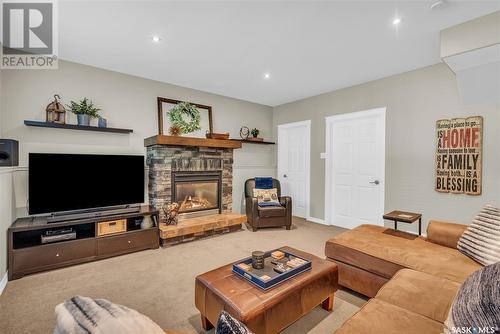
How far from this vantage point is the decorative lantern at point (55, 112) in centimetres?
314

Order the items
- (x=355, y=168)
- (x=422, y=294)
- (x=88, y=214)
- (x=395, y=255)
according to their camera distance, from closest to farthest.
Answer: (x=422, y=294), (x=395, y=255), (x=88, y=214), (x=355, y=168)

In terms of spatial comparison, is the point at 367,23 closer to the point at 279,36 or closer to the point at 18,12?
the point at 279,36

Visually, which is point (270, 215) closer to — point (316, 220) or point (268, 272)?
point (316, 220)

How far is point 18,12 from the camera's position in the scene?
7.56 ft

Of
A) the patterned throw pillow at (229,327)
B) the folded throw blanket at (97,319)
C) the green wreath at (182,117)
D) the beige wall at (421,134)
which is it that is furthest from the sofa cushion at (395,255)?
the green wreath at (182,117)

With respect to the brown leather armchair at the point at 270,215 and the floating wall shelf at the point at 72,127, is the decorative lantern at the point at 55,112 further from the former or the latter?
the brown leather armchair at the point at 270,215

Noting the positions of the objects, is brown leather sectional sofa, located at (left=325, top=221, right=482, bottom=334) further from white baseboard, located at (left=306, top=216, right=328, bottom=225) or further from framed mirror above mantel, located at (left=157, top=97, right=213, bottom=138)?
framed mirror above mantel, located at (left=157, top=97, right=213, bottom=138)

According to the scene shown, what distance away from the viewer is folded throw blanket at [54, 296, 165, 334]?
0.53 metres

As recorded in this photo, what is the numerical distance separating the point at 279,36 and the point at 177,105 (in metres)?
2.07

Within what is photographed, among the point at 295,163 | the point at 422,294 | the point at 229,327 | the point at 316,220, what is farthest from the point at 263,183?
the point at 229,327

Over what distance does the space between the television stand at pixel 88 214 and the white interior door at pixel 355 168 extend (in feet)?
11.5

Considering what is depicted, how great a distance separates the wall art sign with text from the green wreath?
3.63 m

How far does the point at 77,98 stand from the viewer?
3.43m

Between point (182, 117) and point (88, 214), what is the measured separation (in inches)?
76.5
